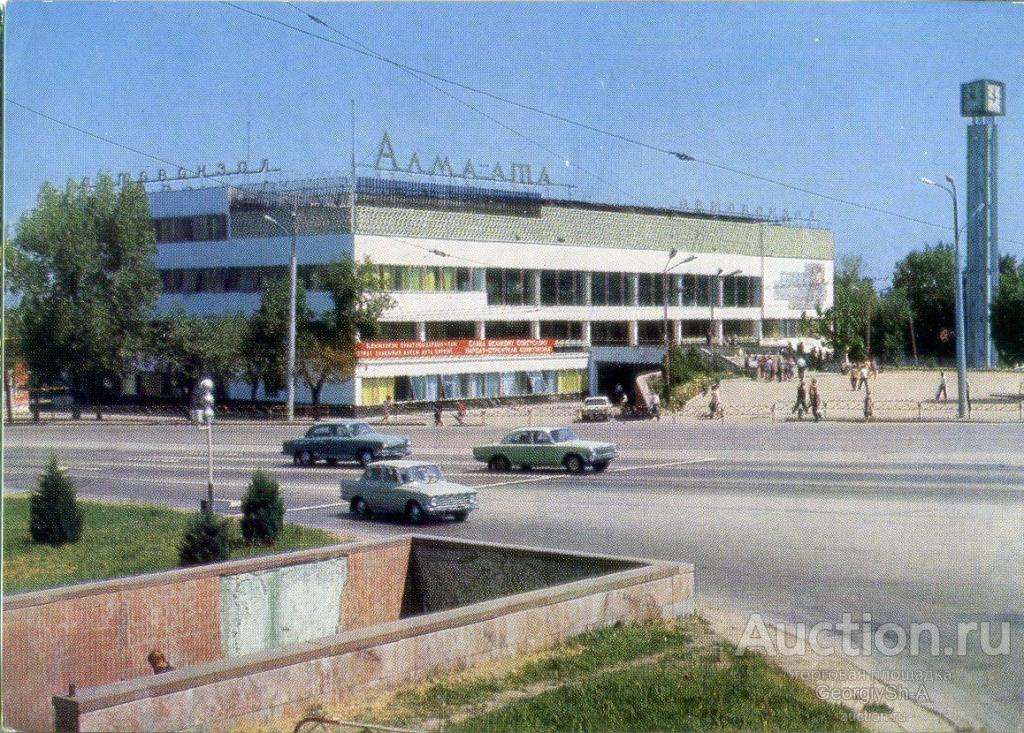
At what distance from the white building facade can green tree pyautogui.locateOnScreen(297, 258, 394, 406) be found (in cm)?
52

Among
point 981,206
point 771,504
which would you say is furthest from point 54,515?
point 981,206

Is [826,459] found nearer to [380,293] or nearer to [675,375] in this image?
[675,375]

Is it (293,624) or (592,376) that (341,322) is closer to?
(592,376)

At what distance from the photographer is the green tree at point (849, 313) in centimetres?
1470

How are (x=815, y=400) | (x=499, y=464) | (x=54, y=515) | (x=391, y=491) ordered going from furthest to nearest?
(x=815, y=400)
(x=499, y=464)
(x=391, y=491)
(x=54, y=515)

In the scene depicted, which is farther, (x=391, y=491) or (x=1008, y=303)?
(x=391, y=491)

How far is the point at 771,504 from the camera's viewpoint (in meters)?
19.5

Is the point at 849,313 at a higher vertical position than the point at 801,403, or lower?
higher

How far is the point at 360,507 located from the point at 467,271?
22416 millimetres

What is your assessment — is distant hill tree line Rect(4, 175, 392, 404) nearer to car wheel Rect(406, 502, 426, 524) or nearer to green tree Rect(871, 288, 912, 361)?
car wheel Rect(406, 502, 426, 524)

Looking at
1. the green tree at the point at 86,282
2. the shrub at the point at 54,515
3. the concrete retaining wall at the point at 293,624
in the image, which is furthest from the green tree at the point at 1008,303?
the green tree at the point at 86,282

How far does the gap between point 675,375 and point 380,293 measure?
12.4 meters

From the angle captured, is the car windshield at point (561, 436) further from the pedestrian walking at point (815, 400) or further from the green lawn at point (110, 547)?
the green lawn at point (110, 547)

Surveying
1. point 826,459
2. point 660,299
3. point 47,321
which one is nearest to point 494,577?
point 826,459
